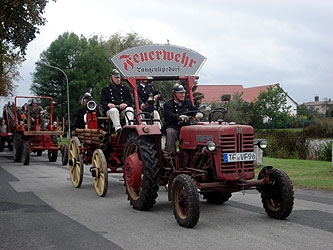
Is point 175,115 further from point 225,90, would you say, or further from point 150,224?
point 225,90

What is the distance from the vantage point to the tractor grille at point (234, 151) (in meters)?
6.79

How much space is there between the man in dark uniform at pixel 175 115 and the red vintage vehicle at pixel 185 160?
0.18 metres

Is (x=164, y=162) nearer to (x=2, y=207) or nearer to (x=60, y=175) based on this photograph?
(x=2, y=207)

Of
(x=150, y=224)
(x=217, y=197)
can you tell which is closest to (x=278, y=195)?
(x=217, y=197)

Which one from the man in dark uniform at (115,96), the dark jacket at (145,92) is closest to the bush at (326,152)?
the man in dark uniform at (115,96)

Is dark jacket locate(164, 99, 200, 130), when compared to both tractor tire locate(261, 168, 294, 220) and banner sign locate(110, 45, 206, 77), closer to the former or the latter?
banner sign locate(110, 45, 206, 77)

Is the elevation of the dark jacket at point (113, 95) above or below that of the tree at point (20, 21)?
below

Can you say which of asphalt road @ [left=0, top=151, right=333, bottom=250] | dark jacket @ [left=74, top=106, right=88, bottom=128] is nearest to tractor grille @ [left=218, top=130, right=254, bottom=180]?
asphalt road @ [left=0, top=151, right=333, bottom=250]

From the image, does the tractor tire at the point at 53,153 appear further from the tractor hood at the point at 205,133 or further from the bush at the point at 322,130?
the tractor hood at the point at 205,133

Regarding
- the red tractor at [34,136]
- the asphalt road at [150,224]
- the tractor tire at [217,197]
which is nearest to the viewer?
the asphalt road at [150,224]

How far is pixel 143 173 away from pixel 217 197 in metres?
1.54

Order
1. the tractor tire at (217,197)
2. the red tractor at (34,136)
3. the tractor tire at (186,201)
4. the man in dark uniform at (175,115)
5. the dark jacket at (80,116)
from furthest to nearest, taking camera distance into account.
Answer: the red tractor at (34,136), the dark jacket at (80,116), the tractor tire at (217,197), the man in dark uniform at (175,115), the tractor tire at (186,201)

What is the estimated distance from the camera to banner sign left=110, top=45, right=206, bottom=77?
9.52 metres

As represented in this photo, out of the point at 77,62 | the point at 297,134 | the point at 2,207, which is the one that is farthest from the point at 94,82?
the point at 2,207
